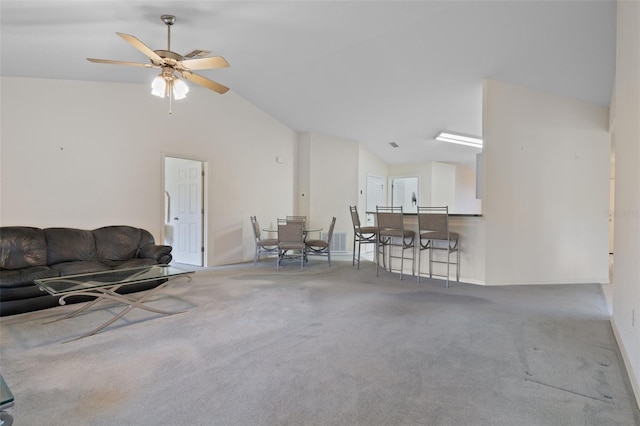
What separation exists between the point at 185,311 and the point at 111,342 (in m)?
0.80

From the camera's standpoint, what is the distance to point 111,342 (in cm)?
258

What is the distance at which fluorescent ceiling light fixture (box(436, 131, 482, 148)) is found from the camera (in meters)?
6.54

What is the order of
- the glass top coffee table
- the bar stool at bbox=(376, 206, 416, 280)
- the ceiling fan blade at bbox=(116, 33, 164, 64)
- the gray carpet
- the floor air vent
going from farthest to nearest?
1. the floor air vent
2. the bar stool at bbox=(376, 206, 416, 280)
3. the glass top coffee table
4. the ceiling fan blade at bbox=(116, 33, 164, 64)
5. the gray carpet

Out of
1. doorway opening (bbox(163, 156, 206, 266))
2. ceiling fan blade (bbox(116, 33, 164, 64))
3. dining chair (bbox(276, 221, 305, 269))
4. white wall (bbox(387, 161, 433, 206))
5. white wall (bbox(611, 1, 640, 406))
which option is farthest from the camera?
white wall (bbox(387, 161, 433, 206))

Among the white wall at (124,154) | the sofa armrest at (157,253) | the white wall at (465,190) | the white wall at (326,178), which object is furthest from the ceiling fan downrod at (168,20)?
the white wall at (465,190)

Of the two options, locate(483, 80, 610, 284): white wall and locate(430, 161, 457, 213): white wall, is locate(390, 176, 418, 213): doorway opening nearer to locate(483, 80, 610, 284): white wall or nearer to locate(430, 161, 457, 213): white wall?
locate(430, 161, 457, 213): white wall

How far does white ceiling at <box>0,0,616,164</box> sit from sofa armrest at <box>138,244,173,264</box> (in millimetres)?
2349

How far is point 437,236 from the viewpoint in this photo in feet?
14.6

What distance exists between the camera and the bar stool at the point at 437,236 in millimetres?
4375

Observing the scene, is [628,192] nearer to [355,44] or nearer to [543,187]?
[543,187]

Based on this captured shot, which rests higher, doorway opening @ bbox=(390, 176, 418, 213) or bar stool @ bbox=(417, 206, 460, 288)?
doorway opening @ bbox=(390, 176, 418, 213)

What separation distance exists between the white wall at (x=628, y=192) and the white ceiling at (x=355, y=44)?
2.69ft

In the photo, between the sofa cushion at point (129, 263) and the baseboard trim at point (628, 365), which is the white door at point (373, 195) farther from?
the baseboard trim at point (628, 365)

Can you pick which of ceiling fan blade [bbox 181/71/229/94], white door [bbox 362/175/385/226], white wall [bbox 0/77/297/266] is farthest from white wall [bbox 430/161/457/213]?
ceiling fan blade [bbox 181/71/229/94]
